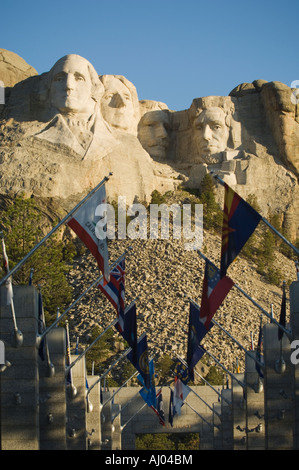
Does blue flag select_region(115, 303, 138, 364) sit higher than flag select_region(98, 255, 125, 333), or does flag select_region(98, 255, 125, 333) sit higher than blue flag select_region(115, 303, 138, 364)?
flag select_region(98, 255, 125, 333)

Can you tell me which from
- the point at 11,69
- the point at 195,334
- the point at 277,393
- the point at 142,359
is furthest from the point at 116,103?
the point at 277,393

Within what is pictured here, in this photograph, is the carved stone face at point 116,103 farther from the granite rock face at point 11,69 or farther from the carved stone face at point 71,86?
the granite rock face at point 11,69

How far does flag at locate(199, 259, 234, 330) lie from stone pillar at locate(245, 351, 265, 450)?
5.06 metres

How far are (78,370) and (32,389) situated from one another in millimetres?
7632

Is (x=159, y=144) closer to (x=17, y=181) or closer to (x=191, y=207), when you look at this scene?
(x=191, y=207)

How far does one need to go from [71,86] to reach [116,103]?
4.46m

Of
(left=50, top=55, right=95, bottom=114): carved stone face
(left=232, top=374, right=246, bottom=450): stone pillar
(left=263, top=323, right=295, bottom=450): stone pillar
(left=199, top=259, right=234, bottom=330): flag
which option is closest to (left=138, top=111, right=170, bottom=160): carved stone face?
(left=50, top=55, right=95, bottom=114): carved stone face

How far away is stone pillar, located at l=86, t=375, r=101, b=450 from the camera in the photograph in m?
31.3

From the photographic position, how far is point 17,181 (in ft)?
171

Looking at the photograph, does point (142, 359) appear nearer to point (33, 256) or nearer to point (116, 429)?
point (116, 429)

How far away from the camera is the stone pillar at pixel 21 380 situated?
21125mm

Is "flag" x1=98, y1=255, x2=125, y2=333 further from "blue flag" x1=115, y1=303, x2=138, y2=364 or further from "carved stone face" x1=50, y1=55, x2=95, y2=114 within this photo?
"carved stone face" x1=50, y1=55, x2=95, y2=114

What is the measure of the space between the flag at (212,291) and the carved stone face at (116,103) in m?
35.1
